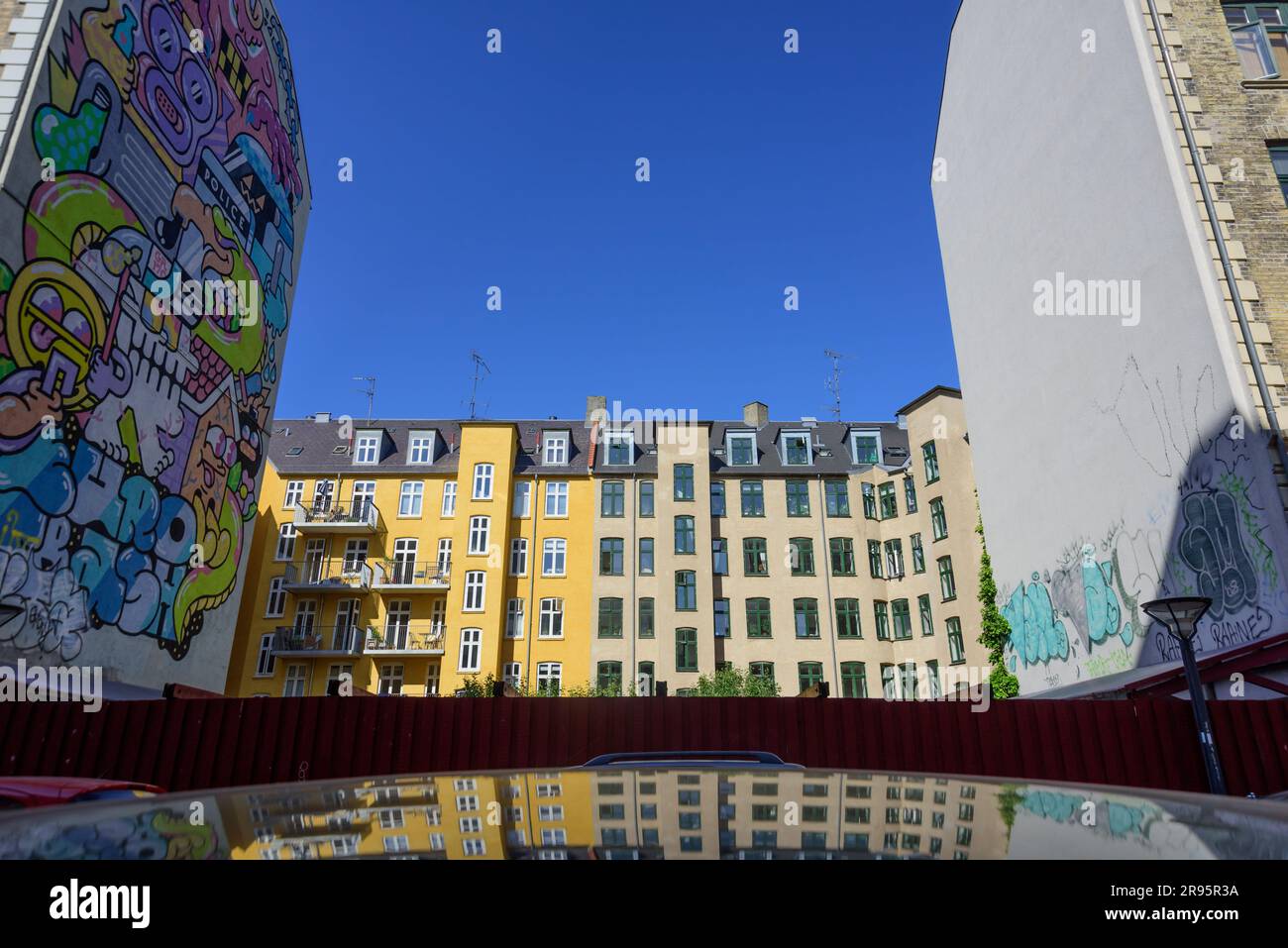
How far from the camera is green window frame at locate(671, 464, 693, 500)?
35.2 m

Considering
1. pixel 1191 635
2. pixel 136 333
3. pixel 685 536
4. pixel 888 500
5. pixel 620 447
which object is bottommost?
pixel 1191 635

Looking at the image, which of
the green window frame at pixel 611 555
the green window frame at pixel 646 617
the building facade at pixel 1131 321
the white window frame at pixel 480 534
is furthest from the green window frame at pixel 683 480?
the building facade at pixel 1131 321

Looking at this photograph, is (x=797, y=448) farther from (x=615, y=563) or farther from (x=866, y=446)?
(x=615, y=563)

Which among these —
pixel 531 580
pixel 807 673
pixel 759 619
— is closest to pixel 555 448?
pixel 531 580

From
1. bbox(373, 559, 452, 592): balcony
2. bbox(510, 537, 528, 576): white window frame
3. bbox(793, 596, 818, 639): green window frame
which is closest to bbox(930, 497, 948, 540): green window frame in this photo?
bbox(793, 596, 818, 639): green window frame

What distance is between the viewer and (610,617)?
108 feet

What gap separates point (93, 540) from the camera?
1271 cm

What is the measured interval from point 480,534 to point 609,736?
23239 millimetres

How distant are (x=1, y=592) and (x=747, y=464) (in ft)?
99.8

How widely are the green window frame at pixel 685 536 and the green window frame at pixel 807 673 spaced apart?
730 centimetres

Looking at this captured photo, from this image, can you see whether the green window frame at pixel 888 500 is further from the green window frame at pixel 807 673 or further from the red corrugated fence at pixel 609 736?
the red corrugated fence at pixel 609 736

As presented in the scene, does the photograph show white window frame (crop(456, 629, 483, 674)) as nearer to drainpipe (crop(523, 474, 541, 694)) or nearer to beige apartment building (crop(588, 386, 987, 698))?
drainpipe (crop(523, 474, 541, 694))

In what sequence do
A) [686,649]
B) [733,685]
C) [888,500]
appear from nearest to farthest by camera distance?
[733,685] < [686,649] < [888,500]
